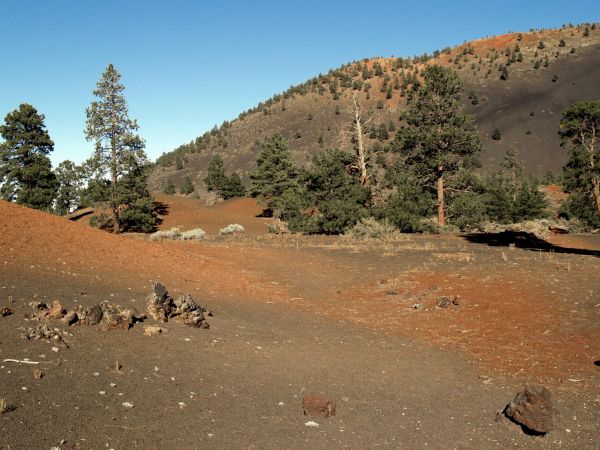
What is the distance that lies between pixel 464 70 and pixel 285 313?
95269mm

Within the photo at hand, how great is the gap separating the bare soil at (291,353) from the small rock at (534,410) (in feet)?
0.49

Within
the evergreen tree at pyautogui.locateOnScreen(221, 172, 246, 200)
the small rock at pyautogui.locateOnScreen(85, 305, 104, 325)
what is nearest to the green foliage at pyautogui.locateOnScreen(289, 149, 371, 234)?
the evergreen tree at pyautogui.locateOnScreen(221, 172, 246, 200)

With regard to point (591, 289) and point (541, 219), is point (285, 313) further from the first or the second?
point (541, 219)

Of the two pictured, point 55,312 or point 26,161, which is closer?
point 55,312

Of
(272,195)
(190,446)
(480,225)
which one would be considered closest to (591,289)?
(190,446)

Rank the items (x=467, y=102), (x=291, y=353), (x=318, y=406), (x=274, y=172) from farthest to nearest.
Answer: (x=467, y=102), (x=274, y=172), (x=291, y=353), (x=318, y=406)

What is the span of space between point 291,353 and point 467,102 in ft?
285

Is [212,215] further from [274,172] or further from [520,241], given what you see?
[520,241]

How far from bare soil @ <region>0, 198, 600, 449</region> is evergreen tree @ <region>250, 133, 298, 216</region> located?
83.7 ft

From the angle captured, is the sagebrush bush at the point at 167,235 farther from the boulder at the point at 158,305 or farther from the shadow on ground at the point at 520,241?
the boulder at the point at 158,305

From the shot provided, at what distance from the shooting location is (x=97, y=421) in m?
4.98

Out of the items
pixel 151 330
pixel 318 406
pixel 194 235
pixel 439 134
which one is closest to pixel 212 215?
pixel 194 235

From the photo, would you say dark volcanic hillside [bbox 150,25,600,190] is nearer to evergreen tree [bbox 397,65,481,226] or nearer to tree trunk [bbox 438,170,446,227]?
evergreen tree [bbox 397,65,481,226]

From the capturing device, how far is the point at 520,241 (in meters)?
23.3
